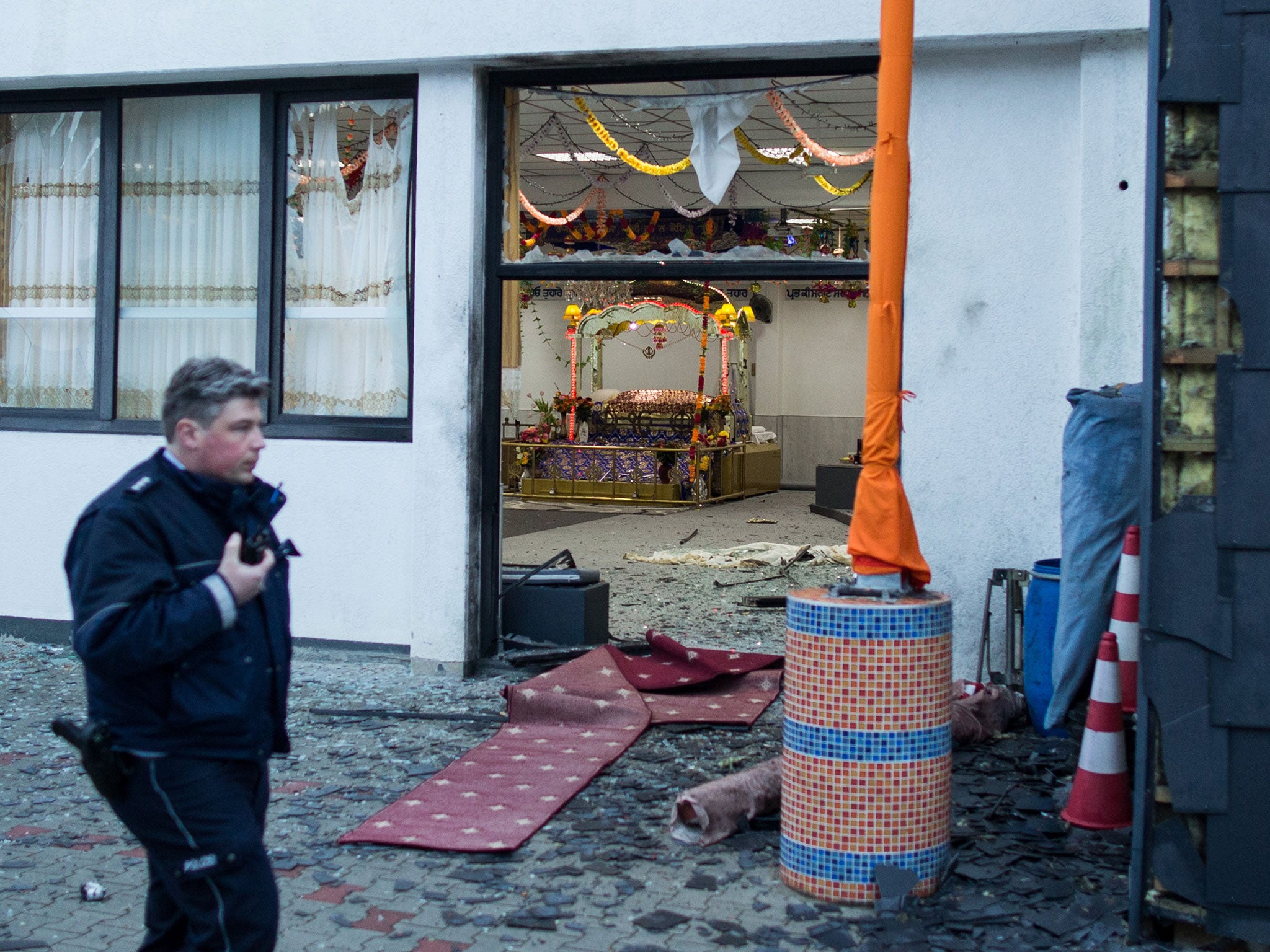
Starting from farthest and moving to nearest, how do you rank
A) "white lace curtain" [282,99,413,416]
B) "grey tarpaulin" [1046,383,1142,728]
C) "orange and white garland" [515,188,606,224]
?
"orange and white garland" [515,188,606,224], "white lace curtain" [282,99,413,416], "grey tarpaulin" [1046,383,1142,728]

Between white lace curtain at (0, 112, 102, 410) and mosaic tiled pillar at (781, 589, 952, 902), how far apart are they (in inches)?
218

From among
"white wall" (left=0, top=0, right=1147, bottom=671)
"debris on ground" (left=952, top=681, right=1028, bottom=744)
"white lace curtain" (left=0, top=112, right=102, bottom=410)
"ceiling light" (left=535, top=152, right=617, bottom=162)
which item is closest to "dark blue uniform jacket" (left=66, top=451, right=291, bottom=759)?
"debris on ground" (left=952, top=681, right=1028, bottom=744)

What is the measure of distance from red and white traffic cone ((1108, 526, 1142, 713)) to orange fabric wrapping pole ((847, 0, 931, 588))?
96cm

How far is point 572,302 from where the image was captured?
22.0 metres

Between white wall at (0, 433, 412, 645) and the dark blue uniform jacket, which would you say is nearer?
the dark blue uniform jacket

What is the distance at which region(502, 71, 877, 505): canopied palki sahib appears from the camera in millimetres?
7105

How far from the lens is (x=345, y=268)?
24.6 feet

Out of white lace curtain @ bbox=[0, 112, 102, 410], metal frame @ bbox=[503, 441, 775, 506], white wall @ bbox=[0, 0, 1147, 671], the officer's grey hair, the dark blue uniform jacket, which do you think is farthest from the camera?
metal frame @ bbox=[503, 441, 775, 506]

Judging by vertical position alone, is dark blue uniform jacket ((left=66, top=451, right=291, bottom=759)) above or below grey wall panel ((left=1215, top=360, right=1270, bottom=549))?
below

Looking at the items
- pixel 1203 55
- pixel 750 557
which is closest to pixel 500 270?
pixel 1203 55

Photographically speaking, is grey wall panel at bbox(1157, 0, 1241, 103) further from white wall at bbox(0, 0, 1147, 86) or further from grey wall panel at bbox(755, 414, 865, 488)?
grey wall panel at bbox(755, 414, 865, 488)

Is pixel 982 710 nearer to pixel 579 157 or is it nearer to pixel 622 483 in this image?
pixel 579 157

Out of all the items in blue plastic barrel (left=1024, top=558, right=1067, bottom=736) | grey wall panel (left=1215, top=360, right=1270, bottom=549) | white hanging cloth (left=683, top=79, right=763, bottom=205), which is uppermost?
white hanging cloth (left=683, top=79, right=763, bottom=205)

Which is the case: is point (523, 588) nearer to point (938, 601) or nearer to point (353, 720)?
point (353, 720)
